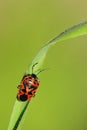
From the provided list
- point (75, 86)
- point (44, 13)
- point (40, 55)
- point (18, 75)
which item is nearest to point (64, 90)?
point (75, 86)

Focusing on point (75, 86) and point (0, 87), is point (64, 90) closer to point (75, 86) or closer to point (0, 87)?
point (75, 86)

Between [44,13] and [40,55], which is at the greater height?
[44,13]

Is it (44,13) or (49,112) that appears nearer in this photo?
(49,112)

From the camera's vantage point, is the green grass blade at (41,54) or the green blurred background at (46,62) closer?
the green grass blade at (41,54)

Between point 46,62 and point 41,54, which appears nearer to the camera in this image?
point 41,54

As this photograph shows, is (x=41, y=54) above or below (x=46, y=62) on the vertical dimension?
below

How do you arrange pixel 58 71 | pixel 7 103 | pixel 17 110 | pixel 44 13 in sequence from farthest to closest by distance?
pixel 44 13 → pixel 58 71 → pixel 7 103 → pixel 17 110

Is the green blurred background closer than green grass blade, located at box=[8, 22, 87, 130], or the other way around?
green grass blade, located at box=[8, 22, 87, 130]

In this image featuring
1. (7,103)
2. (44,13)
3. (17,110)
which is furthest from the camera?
(44,13)
